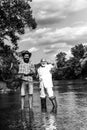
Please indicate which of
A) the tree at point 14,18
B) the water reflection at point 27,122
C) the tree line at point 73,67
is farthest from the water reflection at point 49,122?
the tree line at point 73,67

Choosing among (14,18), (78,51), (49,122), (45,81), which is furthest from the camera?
(78,51)

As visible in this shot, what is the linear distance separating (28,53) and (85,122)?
3772mm

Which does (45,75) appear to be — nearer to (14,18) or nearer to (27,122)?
(27,122)

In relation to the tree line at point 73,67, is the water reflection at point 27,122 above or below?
below

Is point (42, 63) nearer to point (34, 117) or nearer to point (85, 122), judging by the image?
point (34, 117)

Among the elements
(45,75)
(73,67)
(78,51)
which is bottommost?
(45,75)

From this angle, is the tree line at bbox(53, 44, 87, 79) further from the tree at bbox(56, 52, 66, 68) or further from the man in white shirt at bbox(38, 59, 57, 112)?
the man in white shirt at bbox(38, 59, 57, 112)

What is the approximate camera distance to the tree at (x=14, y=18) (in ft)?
118

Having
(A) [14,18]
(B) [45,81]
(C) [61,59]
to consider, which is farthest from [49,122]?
(C) [61,59]

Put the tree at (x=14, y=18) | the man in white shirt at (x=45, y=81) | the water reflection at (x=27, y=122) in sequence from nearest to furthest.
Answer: the water reflection at (x=27, y=122), the man in white shirt at (x=45, y=81), the tree at (x=14, y=18)

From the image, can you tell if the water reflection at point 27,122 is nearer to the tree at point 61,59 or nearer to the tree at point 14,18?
the tree at point 14,18

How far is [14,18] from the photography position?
36656mm

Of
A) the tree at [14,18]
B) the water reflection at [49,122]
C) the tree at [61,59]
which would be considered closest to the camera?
the water reflection at [49,122]

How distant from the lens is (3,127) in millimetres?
8734
